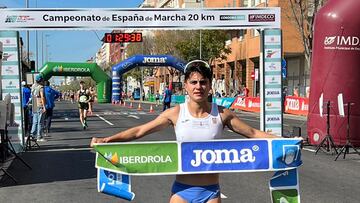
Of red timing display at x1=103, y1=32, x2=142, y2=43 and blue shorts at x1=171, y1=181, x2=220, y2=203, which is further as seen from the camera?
red timing display at x1=103, y1=32, x2=142, y2=43

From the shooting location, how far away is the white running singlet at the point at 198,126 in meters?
3.95

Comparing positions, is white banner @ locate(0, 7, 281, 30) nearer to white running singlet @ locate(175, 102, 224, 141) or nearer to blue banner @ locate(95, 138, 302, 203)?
blue banner @ locate(95, 138, 302, 203)

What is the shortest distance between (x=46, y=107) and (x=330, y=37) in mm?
8688

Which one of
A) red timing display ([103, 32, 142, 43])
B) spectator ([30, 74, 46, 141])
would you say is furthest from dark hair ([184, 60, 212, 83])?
red timing display ([103, 32, 142, 43])

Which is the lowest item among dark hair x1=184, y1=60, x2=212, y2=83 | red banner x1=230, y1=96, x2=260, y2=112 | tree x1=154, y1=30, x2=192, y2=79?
red banner x1=230, y1=96, x2=260, y2=112

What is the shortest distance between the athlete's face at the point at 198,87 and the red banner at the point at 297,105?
2599cm

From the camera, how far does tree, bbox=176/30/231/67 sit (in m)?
57.2

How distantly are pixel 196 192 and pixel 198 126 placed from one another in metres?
0.48

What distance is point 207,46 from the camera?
Result: 57.2 metres

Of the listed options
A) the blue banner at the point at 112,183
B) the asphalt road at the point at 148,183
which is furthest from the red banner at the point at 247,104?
the blue banner at the point at 112,183

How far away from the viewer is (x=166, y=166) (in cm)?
416

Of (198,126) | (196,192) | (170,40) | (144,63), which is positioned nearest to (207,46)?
(170,40)

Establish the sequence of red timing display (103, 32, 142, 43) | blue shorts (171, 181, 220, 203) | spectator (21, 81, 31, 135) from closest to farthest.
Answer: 1. blue shorts (171, 181, 220, 203)
2. spectator (21, 81, 31, 135)
3. red timing display (103, 32, 142, 43)

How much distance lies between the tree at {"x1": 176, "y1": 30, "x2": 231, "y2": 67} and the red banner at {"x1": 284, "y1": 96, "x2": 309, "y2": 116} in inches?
979
